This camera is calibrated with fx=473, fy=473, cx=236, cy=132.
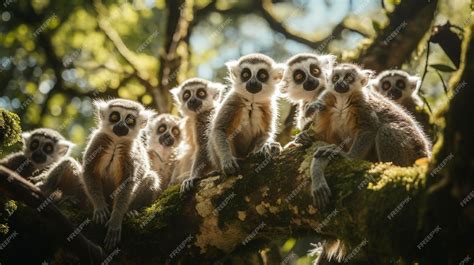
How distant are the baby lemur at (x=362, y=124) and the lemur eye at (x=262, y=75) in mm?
1375

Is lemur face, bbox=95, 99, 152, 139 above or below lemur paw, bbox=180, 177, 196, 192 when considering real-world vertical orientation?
above

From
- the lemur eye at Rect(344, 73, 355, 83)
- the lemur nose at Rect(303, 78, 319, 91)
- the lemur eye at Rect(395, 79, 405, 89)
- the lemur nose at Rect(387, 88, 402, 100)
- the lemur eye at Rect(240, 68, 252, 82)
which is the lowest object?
the lemur nose at Rect(387, 88, 402, 100)

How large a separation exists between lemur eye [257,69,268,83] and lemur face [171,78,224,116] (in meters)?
1.58

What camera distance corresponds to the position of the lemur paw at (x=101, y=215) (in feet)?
20.3

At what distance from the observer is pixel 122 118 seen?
788 cm

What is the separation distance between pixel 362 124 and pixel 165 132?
214 inches

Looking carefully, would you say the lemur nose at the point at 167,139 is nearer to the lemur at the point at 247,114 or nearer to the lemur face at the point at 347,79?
the lemur at the point at 247,114

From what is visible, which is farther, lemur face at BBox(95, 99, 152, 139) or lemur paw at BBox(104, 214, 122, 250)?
lemur face at BBox(95, 99, 152, 139)

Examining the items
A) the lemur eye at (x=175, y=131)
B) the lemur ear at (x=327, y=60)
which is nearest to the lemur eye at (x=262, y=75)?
the lemur ear at (x=327, y=60)

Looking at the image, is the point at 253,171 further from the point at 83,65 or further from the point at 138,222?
the point at 83,65

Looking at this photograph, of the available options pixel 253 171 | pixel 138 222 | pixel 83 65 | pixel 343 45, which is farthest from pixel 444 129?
pixel 83 65

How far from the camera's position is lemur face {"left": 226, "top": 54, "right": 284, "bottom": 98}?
7.92 meters

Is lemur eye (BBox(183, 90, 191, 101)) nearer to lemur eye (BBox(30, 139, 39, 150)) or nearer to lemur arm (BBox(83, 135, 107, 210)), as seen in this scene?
lemur arm (BBox(83, 135, 107, 210))

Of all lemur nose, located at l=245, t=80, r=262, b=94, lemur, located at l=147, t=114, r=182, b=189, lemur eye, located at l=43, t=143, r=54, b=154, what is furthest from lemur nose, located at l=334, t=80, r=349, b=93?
lemur eye, located at l=43, t=143, r=54, b=154
